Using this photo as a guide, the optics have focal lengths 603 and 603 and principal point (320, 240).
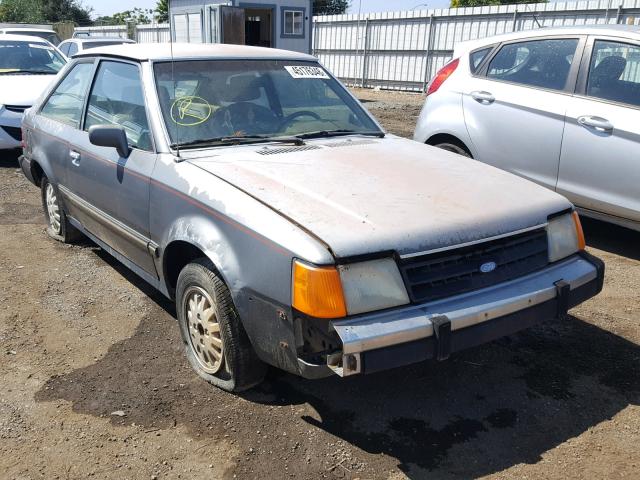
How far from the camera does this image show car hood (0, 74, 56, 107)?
8352 millimetres

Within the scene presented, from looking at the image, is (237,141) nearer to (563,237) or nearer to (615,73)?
(563,237)

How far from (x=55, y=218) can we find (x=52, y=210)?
76mm

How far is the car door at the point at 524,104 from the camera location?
521 cm

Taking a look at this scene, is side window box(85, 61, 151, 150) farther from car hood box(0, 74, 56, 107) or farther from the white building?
the white building

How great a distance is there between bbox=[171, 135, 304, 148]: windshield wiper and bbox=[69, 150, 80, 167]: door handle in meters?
1.23

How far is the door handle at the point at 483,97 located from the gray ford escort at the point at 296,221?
6.12 feet

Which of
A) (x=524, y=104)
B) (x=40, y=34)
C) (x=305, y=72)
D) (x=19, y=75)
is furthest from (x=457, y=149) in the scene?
(x=40, y=34)

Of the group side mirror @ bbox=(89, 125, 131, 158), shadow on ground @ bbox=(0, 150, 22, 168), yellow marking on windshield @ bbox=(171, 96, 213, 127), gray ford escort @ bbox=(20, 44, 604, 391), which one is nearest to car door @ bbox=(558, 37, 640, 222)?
gray ford escort @ bbox=(20, 44, 604, 391)

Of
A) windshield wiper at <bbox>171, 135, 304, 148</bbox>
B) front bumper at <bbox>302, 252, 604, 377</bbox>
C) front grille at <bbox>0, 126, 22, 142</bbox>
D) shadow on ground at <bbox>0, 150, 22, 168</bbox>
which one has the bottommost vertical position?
A: shadow on ground at <bbox>0, 150, 22, 168</bbox>

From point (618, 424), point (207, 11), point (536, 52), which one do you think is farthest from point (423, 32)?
point (618, 424)

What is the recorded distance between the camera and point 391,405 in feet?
10.1

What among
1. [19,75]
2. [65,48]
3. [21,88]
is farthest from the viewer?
[65,48]

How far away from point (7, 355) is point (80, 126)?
1725 mm

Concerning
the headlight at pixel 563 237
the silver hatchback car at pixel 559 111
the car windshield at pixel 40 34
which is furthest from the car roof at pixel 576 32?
the car windshield at pixel 40 34
